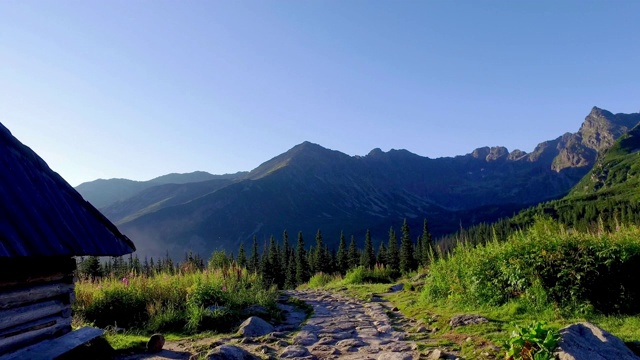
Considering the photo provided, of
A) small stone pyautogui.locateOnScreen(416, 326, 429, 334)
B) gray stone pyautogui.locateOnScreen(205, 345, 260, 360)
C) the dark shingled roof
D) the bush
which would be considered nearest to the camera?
the dark shingled roof

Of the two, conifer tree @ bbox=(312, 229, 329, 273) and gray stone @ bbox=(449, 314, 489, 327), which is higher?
gray stone @ bbox=(449, 314, 489, 327)

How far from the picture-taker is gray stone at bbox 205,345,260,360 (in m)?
6.88

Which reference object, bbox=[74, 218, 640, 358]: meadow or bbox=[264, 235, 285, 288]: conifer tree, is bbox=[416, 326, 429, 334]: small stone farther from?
bbox=[264, 235, 285, 288]: conifer tree

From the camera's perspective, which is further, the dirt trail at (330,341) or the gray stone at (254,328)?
the gray stone at (254,328)

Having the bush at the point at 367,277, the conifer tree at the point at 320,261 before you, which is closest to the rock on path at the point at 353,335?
the bush at the point at 367,277

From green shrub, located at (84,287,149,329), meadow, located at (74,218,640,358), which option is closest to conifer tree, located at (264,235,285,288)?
meadow, located at (74,218,640,358)

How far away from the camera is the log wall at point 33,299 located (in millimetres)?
5520

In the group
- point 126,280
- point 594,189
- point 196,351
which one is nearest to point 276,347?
point 196,351

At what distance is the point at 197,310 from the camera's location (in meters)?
10.8

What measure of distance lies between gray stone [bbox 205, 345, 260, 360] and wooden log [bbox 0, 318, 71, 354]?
2.40m

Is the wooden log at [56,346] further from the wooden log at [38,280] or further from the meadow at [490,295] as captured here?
the meadow at [490,295]

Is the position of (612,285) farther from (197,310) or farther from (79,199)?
(79,199)

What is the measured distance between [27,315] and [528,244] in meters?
10.6

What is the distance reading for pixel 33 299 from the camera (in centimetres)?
606
